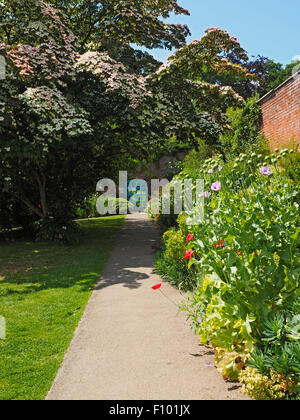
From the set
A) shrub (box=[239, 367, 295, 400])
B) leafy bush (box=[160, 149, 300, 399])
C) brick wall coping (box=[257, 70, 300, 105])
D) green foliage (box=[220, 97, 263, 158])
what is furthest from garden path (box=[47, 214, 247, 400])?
green foliage (box=[220, 97, 263, 158])

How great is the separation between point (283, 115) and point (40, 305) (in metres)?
7.78

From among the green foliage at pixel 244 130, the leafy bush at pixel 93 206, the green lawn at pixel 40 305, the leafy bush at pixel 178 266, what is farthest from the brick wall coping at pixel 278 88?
the leafy bush at pixel 93 206

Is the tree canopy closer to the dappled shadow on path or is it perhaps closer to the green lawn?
the green lawn

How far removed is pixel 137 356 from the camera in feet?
10.9

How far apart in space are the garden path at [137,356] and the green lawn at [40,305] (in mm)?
178

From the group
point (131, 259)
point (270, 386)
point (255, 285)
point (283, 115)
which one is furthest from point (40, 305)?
point (283, 115)

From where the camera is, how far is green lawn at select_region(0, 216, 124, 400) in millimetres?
3131

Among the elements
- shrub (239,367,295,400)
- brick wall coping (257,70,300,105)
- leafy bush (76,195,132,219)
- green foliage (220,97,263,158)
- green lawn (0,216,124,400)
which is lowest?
green lawn (0,216,124,400)

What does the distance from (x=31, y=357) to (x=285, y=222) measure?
277 cm

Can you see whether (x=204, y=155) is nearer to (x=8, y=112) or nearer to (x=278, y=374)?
(x=8, y=112)

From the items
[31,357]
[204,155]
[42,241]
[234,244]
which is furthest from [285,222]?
[204,155]

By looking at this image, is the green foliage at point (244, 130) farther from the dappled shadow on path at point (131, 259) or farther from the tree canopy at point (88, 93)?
the dappled shadow on path at point (131, 259)

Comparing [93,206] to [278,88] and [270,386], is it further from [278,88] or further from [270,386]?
[270,386]

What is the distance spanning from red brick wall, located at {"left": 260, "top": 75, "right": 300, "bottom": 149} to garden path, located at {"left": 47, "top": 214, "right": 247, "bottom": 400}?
560 centimetres
